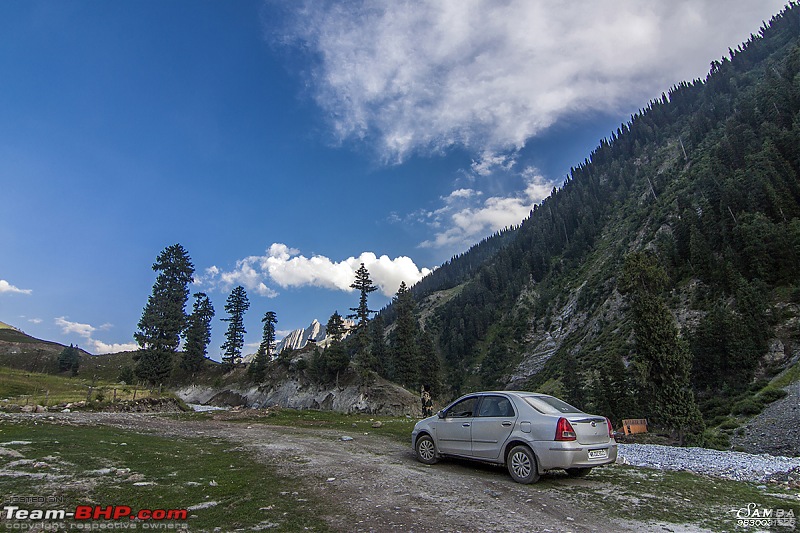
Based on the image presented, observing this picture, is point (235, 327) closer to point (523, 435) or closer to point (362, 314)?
point (362, 314)

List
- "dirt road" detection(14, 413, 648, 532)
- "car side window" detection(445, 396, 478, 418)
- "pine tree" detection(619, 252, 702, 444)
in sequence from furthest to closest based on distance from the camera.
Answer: "pine tree" detection(619, 252, 702, 444), "car side window" detection(445, 396, 478, 418), "dirt road" detection(14, 413, 648, 532)

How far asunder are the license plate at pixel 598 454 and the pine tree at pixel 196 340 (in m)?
90.2

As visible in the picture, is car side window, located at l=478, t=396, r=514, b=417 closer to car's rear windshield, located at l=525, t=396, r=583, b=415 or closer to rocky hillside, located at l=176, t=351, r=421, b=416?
car's rear windshield, located at l=525, t=396, r=583, b=415

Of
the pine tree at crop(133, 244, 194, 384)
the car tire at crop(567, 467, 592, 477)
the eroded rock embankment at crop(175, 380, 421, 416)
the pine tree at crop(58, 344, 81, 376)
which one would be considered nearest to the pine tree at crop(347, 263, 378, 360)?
the eroded rock embankment at crop(175, 380, 421, 416)

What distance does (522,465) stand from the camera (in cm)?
879

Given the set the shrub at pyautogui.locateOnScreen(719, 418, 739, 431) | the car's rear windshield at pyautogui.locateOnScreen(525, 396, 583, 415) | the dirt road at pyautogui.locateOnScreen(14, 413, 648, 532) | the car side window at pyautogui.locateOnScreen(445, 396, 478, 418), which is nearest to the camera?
the dirt road at pyautogui.locateOnScreen(14, 413, 648, 532)

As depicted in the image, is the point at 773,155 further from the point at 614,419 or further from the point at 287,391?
the point at 287,391

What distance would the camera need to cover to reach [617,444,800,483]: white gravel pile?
32.4 feet

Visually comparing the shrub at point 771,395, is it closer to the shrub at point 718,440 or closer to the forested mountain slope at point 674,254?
the shrub at point 718,440

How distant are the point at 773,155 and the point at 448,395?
322 ft

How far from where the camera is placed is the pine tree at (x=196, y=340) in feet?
277

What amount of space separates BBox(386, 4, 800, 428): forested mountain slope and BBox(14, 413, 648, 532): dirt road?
39164 mm

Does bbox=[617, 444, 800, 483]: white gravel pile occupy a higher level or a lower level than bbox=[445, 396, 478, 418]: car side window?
lower

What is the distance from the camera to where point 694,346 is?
48375mm
